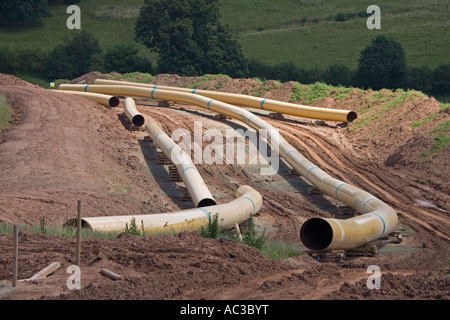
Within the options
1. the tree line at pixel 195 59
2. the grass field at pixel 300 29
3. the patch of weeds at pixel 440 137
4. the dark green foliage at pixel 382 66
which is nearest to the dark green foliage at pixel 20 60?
the tree line at pixel 195 59

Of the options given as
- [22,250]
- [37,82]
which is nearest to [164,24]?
[37,82]

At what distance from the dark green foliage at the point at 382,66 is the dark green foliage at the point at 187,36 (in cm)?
1096

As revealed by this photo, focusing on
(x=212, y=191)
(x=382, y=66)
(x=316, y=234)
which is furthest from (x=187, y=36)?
(x=316, y=234)


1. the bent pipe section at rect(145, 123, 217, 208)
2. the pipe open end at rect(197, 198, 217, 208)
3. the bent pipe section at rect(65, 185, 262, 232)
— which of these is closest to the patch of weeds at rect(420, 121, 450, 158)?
the bent pipe section at rect(65, 185, 262, 232)

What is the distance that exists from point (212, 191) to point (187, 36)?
120 ft

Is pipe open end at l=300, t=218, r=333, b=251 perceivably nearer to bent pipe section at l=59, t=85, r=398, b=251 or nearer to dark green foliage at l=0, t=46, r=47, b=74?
bent pipe section at l=59, t=85, r=398, b=251

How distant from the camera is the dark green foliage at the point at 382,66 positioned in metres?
65.8

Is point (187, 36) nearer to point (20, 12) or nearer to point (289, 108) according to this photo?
point (289, 108)

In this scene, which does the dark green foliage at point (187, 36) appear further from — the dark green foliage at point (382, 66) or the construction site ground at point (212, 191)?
the construction site ground at point (212, 191)

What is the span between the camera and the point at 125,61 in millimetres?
66312

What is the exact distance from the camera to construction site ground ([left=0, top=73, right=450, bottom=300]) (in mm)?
12930

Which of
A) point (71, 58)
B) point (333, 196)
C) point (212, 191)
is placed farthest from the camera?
point (71, 58)

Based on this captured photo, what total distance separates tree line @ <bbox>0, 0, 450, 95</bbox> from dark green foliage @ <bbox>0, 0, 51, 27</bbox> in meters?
9.68

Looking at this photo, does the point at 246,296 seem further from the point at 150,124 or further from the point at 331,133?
the point at 331,133
